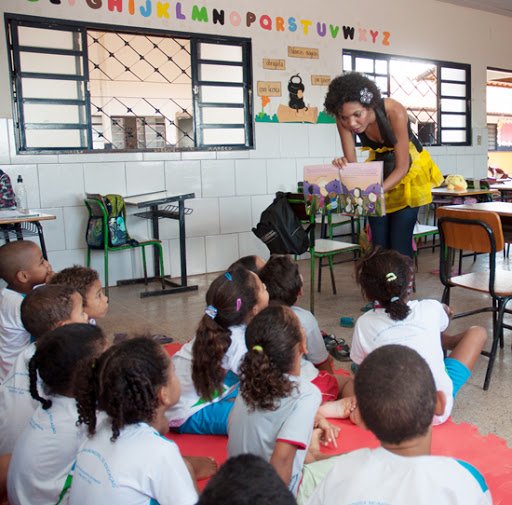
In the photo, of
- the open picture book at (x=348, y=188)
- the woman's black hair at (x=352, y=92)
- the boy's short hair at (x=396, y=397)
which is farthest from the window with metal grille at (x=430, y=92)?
the boy's short hair at (x=396, y=397)

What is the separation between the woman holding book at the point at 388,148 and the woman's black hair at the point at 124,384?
6.15 ft

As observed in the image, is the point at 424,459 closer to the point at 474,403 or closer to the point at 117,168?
the point at 474,403

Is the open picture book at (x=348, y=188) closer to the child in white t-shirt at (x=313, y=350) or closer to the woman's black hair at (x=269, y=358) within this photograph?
the child in white t-shirt at (x=313, y=350)

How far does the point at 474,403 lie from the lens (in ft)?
7.78

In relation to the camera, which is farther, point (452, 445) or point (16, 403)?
point (452, 445)

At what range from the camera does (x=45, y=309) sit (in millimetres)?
1960

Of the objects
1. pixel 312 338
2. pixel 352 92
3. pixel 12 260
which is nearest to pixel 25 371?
pixel 12 260

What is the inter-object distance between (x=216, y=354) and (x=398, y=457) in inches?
39.8

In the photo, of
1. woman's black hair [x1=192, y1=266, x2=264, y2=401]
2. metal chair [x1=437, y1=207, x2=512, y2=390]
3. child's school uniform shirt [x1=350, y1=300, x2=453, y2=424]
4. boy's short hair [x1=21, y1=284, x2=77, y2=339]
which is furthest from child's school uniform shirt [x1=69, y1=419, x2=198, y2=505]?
metal chair [x1=437, y1=207, x2=512, y2=390]

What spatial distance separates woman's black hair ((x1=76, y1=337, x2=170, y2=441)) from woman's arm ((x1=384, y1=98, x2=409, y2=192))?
6.40 feet

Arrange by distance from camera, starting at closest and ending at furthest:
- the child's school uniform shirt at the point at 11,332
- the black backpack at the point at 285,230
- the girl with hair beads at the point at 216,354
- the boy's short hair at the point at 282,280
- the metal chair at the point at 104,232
Answer: 1. the girl with hair beads at the point at 216,354
2. the child's school uniform shirt at the point at 11,332
3. the boy's short hair at the point at 282,280
4. the black backpack at the point at 285,230
5. the metal chair at the point at 104,232

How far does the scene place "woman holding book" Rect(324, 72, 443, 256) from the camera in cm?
283

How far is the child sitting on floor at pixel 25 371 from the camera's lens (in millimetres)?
1708

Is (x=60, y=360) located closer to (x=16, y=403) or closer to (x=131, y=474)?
(x=16, y=403)
